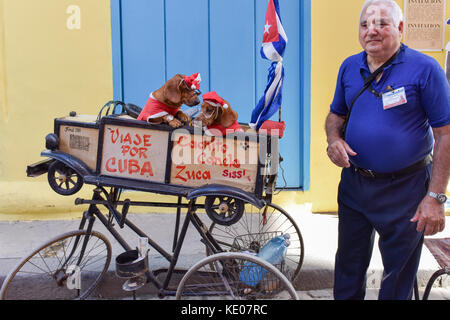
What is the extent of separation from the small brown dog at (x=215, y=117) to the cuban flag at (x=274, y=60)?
18cm

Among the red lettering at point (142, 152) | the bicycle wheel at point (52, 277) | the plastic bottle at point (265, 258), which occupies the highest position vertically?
the red lettering at point (142, 152)

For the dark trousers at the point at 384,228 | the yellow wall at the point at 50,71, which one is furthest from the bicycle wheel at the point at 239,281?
the yellow wall at the point at 50,71

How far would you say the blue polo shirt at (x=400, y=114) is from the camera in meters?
2.27

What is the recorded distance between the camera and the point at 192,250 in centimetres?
398

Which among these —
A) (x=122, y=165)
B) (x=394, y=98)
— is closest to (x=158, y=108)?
(x=122, y=165)

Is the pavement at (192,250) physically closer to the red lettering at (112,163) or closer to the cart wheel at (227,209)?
the cart wheel at (227,209)

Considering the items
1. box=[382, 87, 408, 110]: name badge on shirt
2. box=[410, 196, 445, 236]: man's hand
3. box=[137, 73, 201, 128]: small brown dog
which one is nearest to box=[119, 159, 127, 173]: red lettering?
box=[137, 73, 201, 128]: small brown dog

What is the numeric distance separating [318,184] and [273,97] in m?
2.36

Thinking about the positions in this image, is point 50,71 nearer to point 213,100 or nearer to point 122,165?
point 122,165

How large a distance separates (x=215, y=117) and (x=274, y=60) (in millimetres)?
485
